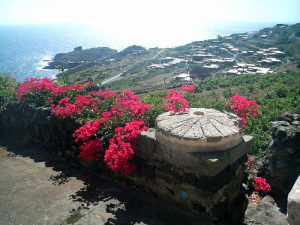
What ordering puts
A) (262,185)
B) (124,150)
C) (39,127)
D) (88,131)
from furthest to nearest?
1. (39,127)
2. (262,185)
3. (88,131)
4. (124,150)

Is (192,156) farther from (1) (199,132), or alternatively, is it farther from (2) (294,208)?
(2) (294,208)

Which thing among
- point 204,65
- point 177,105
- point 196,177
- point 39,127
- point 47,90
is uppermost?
point 177,105

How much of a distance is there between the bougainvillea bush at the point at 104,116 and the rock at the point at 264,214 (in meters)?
2.61

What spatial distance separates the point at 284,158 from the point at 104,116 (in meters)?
4.56

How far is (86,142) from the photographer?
6.52 m

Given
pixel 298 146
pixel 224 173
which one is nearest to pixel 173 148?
pixel 224 173

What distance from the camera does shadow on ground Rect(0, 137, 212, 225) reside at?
5.19 meters

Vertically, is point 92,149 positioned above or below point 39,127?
above

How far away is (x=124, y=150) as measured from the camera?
5.62 metres

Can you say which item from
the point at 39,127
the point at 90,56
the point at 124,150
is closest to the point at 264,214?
the point at 124,150

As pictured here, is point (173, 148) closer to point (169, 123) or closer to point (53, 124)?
point (169, 123)

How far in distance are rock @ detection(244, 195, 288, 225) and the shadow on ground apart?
1536 mm

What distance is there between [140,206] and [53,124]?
3745mm

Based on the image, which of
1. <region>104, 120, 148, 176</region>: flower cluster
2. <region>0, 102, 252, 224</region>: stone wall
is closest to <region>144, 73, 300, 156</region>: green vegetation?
<region>104, 120, 148, 176</region>: flower cluster
